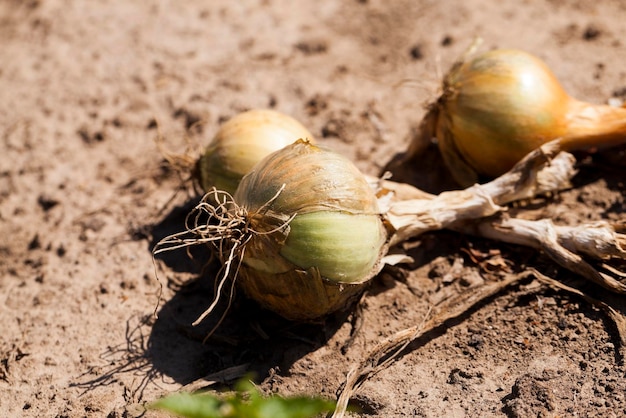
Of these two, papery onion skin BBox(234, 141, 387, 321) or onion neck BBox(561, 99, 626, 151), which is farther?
onion neck BBox(561, 99, 626, 151)

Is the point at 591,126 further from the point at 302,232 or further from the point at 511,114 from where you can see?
the point at 302,232

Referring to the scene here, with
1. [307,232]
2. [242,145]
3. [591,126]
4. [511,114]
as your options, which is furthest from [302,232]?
[591,126]

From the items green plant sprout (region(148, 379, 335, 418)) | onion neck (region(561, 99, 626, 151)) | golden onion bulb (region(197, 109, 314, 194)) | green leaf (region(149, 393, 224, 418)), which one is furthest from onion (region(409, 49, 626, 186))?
green leaf (region(149, 393, 224, 418))

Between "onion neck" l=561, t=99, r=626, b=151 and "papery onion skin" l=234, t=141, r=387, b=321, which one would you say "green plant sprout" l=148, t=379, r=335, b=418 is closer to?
"papery onion skin" l=234, t=141, r=387, b=321

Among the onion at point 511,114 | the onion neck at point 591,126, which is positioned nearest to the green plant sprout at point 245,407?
the onion at point 511,114

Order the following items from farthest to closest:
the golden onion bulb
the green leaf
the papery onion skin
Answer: the golden onion bulb < the papery onion skin < the green leaf

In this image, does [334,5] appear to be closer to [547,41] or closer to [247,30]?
[247,30]

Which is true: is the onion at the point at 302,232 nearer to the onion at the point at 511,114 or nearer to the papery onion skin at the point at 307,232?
the papery onion skin at the point at 307,232
